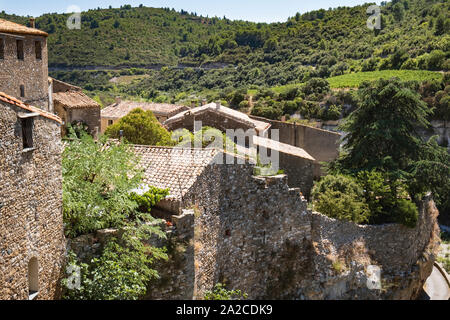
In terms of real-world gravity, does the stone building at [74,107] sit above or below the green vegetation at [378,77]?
below

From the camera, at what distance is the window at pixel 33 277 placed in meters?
8.11

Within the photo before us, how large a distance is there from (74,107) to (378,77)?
115ft

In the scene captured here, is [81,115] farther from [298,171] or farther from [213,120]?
[298,171]

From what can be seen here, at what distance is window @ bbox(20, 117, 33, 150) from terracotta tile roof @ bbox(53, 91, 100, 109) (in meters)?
19.6

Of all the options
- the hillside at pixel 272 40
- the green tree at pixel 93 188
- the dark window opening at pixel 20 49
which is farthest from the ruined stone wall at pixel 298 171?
the hillside at pixel 272 40

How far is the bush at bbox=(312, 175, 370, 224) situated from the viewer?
18500 millimetres

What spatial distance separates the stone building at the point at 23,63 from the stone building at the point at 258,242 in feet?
27.5

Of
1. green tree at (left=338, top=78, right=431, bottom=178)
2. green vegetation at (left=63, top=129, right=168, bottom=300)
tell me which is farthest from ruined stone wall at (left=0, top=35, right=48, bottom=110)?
green tree at (left=338, top=78, right=431, bottom=178)

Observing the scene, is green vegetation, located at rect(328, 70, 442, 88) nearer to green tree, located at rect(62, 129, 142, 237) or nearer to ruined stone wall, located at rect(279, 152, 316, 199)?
ruined stone wall, located at rect(279, 152, 316, 199)

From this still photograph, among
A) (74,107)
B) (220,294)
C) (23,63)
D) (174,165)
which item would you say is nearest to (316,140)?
(74,107)

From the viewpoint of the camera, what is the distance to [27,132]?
25.7ft

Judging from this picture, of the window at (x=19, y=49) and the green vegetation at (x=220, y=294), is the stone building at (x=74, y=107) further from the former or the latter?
the green vegetation at (x=220, y=294)

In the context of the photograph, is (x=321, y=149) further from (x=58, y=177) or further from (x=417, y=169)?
(x=58, y=177)
